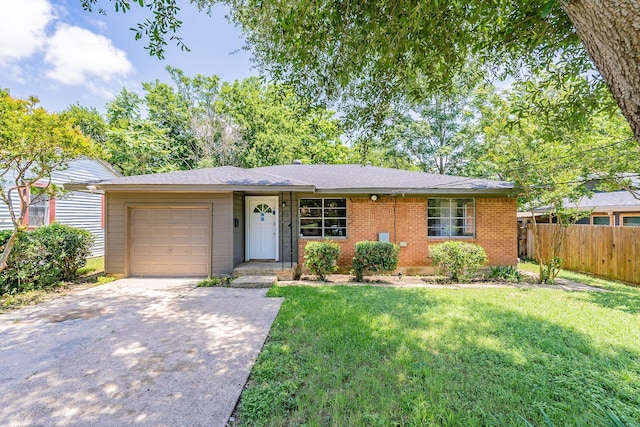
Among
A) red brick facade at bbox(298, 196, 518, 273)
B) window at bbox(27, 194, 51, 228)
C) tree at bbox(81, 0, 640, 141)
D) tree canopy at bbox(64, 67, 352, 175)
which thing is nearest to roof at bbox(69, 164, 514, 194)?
red brick facade at bbox(298, 196, 518, 273)

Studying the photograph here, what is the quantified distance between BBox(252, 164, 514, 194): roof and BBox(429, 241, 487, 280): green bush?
1.75m

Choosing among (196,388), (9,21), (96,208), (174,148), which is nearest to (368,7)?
(196,388)

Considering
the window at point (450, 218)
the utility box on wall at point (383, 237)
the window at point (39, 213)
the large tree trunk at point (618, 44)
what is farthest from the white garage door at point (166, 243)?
the large tree trunk at point (618, 44)

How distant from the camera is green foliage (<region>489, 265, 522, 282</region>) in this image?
877 centimetres

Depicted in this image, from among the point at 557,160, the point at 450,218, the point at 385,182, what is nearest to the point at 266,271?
the point at 385,182

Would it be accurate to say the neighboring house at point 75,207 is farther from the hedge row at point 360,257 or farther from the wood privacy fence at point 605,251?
the wood privacy fence at point 605,251

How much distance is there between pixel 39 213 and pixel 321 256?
35.4ft

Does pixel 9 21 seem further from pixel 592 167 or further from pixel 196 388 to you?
pixel 592 167

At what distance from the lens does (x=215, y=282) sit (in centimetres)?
757

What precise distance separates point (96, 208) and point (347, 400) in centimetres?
1529

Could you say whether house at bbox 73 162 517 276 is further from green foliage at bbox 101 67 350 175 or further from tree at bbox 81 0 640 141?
green foliage at bbox 101 67 350 175

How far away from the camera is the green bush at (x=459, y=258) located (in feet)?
27.1

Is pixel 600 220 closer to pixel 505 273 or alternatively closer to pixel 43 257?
pixel 505 273

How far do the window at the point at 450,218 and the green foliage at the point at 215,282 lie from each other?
6.44 metres
